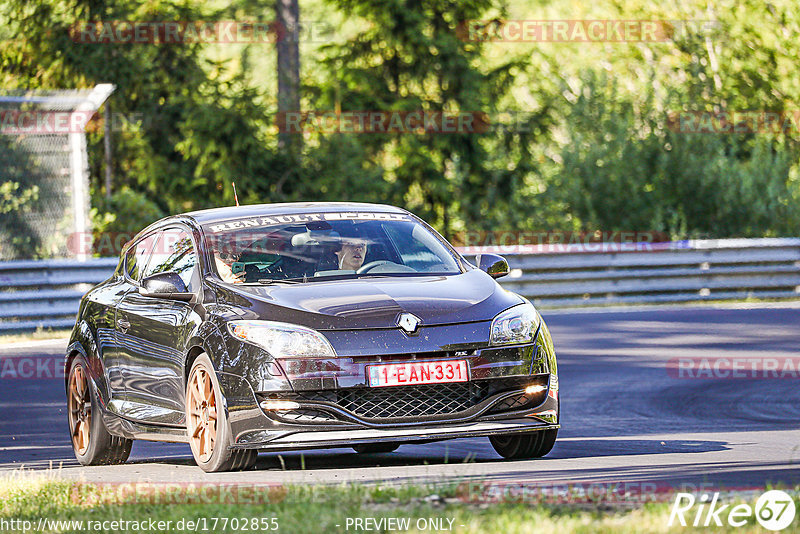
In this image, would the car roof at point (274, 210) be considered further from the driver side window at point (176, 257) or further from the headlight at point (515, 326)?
the headlight at point (515, 326)

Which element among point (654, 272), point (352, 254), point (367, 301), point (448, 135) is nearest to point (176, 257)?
point (352, 254)

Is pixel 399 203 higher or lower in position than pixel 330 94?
lower

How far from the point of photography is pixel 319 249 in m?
8.90

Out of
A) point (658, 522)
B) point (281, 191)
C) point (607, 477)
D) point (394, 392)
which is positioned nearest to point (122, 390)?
point (394, 392)

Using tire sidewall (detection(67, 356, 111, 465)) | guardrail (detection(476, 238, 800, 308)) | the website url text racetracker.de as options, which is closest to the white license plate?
the website url text racetracker.de

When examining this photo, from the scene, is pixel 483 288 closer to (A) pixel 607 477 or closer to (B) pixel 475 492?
(A) pixel 607 477

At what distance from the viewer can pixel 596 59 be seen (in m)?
44.7

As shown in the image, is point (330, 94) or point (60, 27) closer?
point (60, 27)

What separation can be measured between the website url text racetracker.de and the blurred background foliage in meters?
19.9

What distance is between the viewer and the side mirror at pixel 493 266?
928cm

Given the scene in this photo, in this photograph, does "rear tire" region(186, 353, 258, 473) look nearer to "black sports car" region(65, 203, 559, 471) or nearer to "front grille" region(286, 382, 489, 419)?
"black sports car" region(65, 203, 559, 471)

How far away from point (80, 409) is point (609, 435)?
3.58 meters

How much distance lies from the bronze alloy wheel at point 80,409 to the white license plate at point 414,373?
8.75ft

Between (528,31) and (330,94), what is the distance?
525 inches
